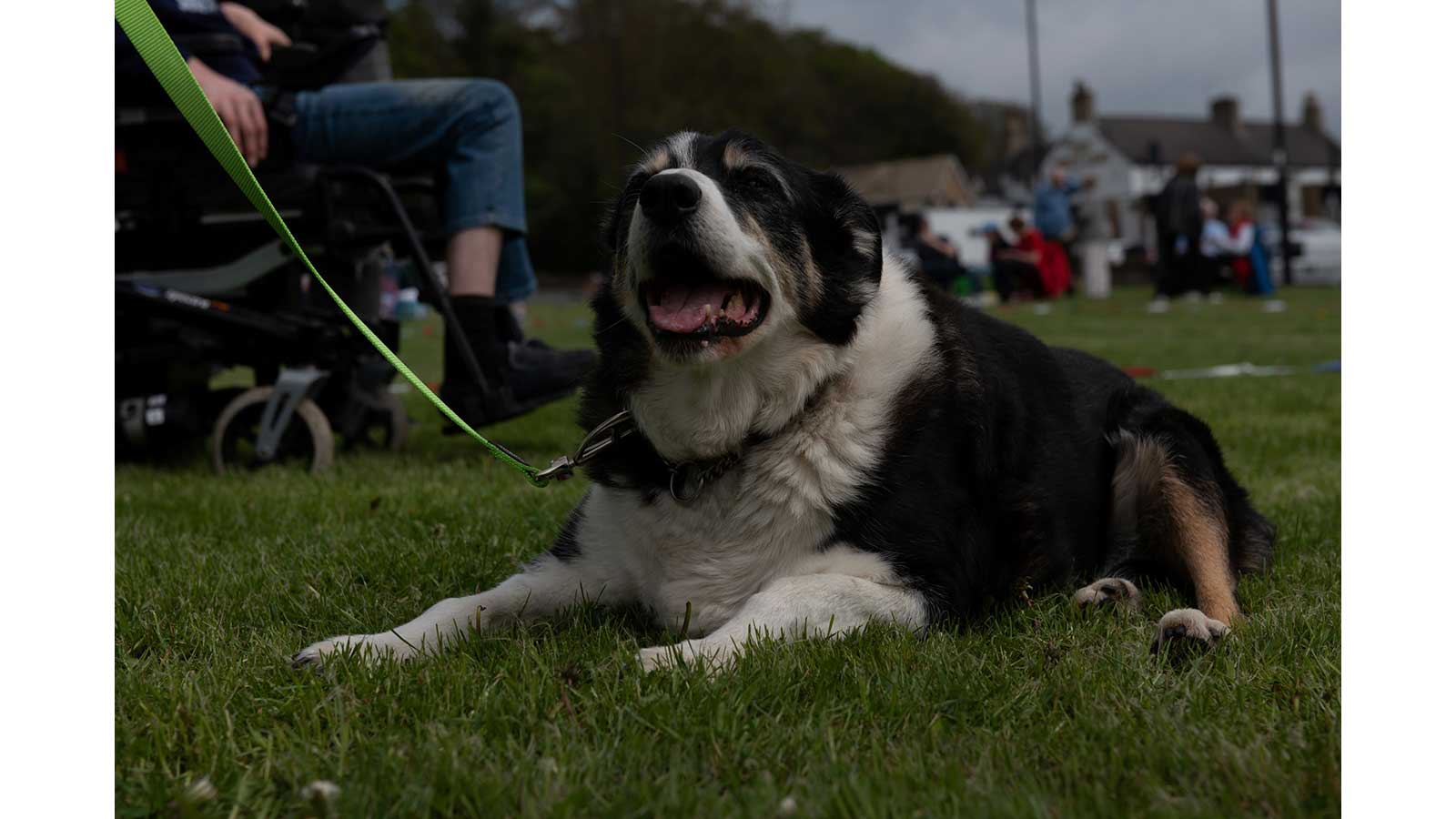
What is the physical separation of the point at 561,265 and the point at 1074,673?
48122mm

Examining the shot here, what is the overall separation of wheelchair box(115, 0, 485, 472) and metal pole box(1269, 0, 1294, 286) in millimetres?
27089

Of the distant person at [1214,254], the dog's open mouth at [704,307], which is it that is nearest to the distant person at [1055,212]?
the distant person at [1214,254]

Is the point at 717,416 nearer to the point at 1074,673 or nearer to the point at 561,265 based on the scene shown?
the point at 1074,673

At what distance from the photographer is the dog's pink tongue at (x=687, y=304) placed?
286 cm

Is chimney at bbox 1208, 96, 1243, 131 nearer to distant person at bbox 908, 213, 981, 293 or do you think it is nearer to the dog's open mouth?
distant person at bbox 908, 213, 981, 293

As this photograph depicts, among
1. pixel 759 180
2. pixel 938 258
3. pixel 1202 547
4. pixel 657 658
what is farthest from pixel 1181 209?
pixel 657 658

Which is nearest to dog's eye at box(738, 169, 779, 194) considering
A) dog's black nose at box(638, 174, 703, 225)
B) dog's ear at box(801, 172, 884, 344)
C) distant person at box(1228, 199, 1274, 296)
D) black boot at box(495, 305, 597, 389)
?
dog's ear at box(801, 172, 884, 344)

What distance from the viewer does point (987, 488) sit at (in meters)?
2.95

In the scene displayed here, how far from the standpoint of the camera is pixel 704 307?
2885mm

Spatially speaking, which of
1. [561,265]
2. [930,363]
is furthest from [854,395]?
[561,265]

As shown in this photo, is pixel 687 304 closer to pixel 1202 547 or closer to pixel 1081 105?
pixel 1202 547

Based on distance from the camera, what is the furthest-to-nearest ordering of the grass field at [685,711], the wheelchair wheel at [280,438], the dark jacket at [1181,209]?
the dark jacket at [1181,209] < the wheelchair wheel at [280,438] < the grass field at [685,711]

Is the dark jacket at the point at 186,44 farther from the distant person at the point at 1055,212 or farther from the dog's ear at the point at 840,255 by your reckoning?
the distant person at the point at 1055,212

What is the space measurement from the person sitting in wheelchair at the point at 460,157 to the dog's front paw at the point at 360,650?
2548 millimetres
